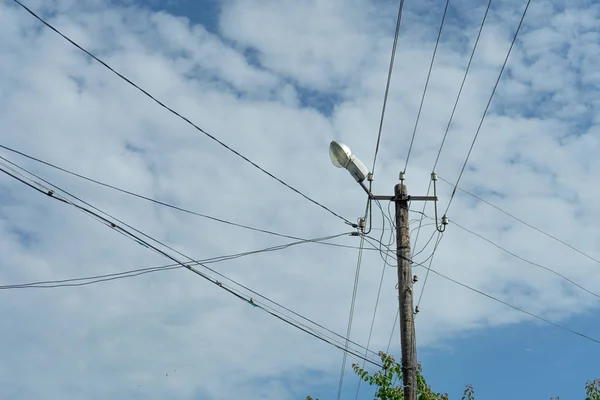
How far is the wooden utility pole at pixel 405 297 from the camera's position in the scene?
11.2 meters

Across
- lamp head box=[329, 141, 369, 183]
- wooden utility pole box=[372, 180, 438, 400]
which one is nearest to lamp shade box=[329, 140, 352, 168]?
lamp head box=[329, 141, 369, 183]

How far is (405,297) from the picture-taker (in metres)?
11.7

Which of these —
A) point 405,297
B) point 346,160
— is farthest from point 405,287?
point 346,160

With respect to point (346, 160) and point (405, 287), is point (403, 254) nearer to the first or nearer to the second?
point (405, 287)

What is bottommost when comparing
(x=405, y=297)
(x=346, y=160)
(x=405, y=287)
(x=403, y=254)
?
(x=405, y=297)

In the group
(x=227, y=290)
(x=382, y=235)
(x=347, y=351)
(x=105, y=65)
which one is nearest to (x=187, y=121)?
(x=105, y=65)

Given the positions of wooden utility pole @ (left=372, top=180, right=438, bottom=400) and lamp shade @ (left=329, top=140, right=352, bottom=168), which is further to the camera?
lamp shade @ (left=329, top=140, right=352, bottom=168)

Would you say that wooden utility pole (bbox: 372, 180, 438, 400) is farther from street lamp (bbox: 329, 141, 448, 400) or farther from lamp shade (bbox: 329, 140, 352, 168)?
lamp shade (bbox: 329, 140, 352, 168)

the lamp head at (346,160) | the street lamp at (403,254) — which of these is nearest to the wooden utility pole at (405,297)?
the street lamp at (403,254)

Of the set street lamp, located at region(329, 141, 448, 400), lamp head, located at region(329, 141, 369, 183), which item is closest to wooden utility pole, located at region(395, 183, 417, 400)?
street lamp, located at region(329, 141, 448, 400)

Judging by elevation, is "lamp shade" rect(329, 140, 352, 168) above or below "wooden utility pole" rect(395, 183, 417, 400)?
above

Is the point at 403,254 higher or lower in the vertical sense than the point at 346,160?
lower

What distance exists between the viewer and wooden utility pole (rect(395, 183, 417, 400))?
11.2 metres

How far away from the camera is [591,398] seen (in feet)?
48.2
